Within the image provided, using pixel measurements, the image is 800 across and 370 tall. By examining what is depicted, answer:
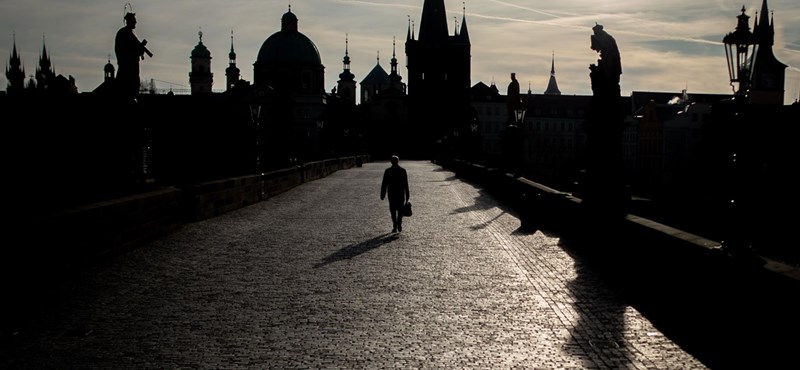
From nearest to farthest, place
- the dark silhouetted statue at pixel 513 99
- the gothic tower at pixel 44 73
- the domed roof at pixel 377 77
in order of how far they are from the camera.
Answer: the dark silhouetted statue at pixel 513 99 → the gothic tower at pixel 44 73 → the domed roof at pixel 377 77

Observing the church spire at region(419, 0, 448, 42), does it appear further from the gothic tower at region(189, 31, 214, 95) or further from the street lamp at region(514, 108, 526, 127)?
the street lamp at region(514, 108, 526, 127)

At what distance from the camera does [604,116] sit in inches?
584

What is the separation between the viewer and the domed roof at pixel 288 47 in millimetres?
136875

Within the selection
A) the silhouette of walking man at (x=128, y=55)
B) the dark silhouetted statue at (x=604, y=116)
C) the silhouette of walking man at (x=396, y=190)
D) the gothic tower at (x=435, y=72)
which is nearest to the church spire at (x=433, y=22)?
the gothic tower at (x=435, y=72)

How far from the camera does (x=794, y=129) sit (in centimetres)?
6100

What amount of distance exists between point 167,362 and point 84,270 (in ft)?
Result: 18.3

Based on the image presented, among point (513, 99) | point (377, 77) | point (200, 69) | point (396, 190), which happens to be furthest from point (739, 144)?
point (377, 77)

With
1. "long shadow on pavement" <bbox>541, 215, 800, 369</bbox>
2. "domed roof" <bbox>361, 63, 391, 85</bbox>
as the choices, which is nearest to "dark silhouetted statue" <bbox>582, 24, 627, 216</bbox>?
"long shadow on pavement" <bbox>541, 215, 800, 369</bbox>

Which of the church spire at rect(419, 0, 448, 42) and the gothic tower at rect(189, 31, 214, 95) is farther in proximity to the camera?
the gothic tower at rect(189, 31, 214, 95)

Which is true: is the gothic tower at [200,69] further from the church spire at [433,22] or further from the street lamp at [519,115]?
the street lamp at [519,115]

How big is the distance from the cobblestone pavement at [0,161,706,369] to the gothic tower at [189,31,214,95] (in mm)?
158255

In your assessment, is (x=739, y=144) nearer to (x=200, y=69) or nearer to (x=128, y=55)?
(x=128, y=55)

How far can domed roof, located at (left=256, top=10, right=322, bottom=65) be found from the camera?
5389 inches

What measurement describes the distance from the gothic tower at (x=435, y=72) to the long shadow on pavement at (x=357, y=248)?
119 m
